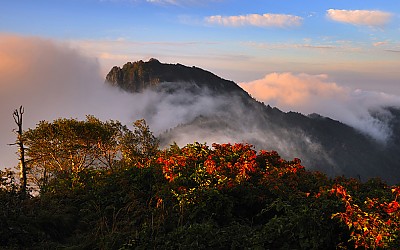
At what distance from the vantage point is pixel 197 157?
10.7m

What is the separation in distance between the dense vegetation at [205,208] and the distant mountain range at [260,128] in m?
114

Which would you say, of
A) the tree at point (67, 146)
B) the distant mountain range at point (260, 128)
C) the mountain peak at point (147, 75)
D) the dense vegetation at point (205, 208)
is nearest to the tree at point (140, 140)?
the tree at point (67, 146)

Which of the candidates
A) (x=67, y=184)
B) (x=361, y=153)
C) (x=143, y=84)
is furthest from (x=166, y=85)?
(x=67, y=184)

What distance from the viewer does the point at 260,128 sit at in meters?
169

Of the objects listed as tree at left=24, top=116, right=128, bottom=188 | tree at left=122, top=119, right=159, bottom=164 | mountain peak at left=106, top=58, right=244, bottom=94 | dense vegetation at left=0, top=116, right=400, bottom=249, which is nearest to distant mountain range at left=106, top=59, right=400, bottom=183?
mountain peak at left=106, top=58, right=244, bottom=94

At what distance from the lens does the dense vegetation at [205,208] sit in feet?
20.5

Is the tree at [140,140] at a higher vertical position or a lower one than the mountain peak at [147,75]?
lower

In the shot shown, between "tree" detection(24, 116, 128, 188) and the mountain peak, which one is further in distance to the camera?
the mountain peak

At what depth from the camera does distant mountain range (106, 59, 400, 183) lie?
146 meters

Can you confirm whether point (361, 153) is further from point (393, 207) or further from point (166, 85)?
point (393, 207)

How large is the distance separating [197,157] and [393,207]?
575cm

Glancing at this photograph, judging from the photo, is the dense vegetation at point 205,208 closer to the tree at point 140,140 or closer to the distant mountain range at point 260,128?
the tree at point 140,140

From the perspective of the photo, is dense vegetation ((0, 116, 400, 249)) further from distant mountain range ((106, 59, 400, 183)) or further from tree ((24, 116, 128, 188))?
distant mountain range ((106, 59, 400, 183))

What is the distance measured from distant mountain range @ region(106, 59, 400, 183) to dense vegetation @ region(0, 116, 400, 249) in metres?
114
